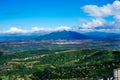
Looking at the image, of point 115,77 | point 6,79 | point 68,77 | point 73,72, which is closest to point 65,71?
point 73,72

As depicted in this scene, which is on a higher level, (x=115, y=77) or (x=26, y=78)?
(x=115, y=77)

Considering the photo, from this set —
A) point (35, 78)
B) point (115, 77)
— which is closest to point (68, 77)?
point (35, 78)

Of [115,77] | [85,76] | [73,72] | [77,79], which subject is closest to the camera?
[115,77]

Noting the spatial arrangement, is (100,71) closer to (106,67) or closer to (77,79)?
(106,67)

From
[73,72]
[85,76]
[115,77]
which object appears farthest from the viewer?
[73,72]

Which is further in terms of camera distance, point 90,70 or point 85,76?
point 90,70

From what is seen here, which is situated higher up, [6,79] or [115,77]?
[115,77]

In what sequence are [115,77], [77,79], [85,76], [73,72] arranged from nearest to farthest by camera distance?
1. [115,77]
2. [77,79]
3. [85,76]
4. [73,72]

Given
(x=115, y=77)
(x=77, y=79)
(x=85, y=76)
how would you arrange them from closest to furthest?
(x=115, y=77) → (x=77, y=79) → (x=85, y=76)

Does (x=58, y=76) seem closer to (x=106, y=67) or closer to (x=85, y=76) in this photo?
(x=85, y=76)
